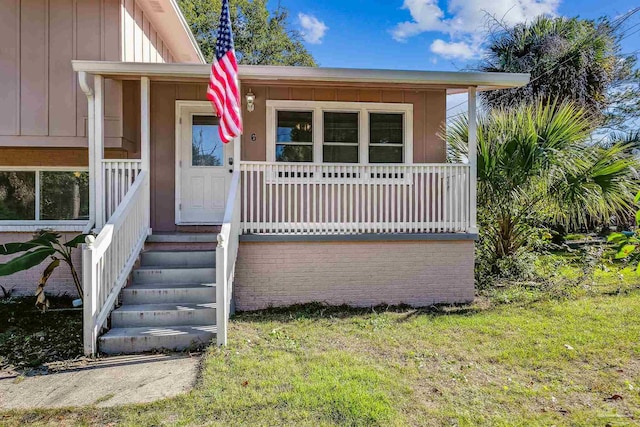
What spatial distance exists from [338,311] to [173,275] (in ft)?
7.74

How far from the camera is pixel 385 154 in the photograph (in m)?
6.89

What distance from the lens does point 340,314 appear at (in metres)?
5.54

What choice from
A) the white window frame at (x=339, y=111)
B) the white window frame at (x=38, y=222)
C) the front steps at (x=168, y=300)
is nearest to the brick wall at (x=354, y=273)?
the front steps at (x=168, y=300)

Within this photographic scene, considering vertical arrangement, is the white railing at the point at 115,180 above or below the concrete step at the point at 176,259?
above

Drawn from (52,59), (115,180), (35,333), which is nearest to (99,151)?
(115,180)

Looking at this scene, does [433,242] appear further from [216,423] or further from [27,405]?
[27,405]

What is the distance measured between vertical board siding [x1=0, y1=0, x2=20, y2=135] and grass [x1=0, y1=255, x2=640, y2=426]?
4.73 m

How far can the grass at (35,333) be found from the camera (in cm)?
405

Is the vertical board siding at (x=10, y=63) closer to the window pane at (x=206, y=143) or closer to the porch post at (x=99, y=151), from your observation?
the porch post at (x=99, y=151)

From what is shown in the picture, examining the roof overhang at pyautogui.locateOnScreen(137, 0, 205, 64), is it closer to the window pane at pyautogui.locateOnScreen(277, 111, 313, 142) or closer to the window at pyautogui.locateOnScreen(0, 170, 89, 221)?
the window pane at pyautogui.locateOnScreen(277, 111, 313, 142)

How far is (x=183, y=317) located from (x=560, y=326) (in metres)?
4.64

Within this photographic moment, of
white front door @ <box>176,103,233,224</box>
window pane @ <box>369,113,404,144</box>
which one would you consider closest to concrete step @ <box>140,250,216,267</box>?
white front door @ <box>176,103,233,224</box>

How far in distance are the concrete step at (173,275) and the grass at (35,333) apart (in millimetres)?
944

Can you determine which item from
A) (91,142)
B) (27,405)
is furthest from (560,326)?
(91,142)
